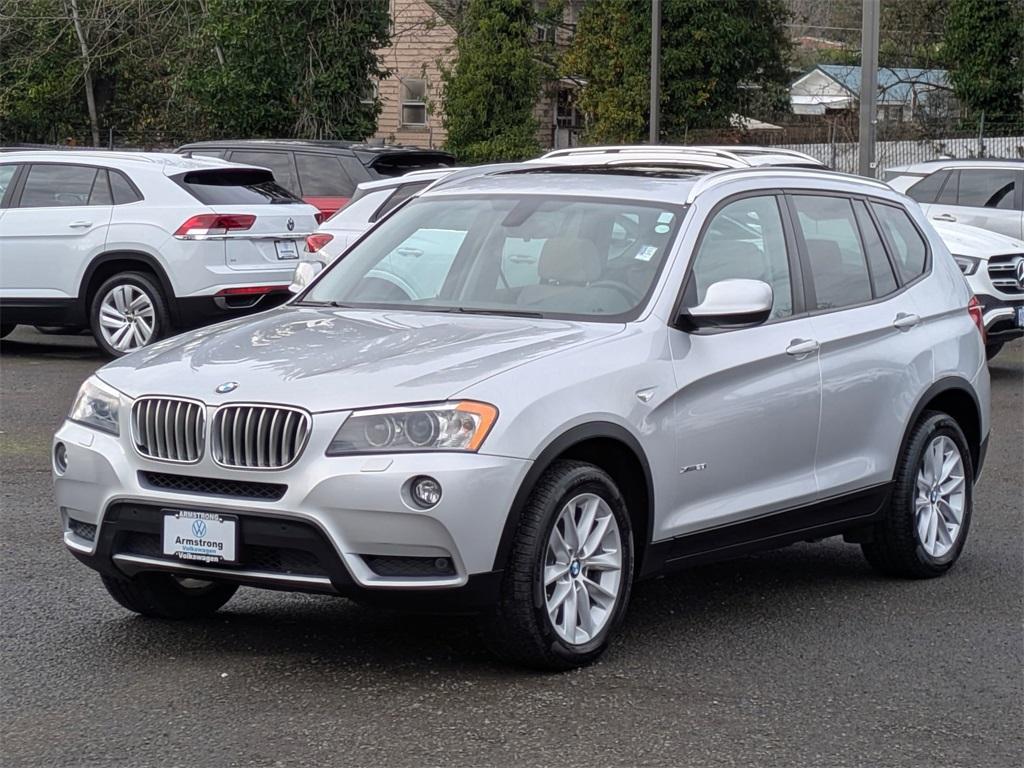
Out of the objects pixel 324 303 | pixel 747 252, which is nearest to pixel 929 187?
pixel 747 252

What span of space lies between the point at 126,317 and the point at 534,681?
9994 millimetres

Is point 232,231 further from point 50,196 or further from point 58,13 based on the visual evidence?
point 58,13

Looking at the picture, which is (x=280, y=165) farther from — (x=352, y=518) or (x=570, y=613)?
(x=352, y=518)

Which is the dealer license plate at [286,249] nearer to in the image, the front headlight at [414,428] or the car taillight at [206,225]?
the car taillight at [206,225]

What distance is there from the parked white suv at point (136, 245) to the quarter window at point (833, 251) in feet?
27.1

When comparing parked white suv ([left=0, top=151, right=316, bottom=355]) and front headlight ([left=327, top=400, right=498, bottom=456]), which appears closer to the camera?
front headlight ([left=327, top=400, right=498, bottom=456])

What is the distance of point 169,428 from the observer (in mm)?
5379

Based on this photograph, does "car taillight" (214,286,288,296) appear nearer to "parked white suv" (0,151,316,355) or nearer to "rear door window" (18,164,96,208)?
"parked white suv" (0,151,316,355)

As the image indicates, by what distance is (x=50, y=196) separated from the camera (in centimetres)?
1503

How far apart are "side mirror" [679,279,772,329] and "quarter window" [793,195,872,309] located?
850 millimetres

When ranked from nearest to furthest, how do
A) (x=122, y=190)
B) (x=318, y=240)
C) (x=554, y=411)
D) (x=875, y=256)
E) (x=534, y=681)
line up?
(x=554, y=411)
(x=534, y=681)
(x=875, y=256)
(x=318, y=240)
(x=122, y=190)

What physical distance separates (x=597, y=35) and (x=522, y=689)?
39999mm

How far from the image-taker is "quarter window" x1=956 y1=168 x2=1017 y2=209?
1866 cm

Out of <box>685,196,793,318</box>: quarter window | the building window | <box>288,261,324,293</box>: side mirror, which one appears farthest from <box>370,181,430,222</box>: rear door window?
the building window
